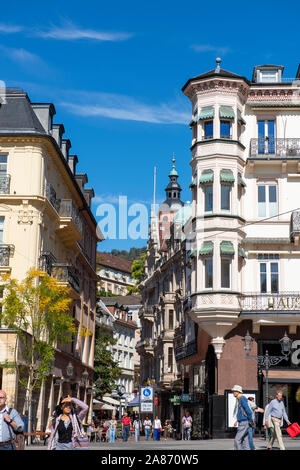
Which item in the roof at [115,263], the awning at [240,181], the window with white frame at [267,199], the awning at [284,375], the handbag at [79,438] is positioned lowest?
the handbag at [79,438]

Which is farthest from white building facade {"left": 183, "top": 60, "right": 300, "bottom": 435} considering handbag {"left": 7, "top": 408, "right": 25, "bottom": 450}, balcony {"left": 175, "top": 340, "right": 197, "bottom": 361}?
handbag {"left": 7, "top": 408, "right": 25, "bottom": 450}

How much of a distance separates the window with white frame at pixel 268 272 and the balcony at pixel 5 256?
41.4 feet

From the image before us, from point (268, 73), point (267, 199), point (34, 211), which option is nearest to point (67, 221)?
point (34, 211)

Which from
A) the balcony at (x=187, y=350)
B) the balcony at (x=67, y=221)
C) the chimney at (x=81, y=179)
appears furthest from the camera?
the chimney at (x=81, y=179)

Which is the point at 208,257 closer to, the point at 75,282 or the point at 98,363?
the point at 75,282

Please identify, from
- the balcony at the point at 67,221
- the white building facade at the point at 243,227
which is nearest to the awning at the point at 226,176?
the white building facade at the point at 243,227

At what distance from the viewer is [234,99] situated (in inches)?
1439

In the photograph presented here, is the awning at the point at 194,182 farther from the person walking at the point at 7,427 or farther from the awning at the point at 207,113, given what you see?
the person walking at the point at 7,427

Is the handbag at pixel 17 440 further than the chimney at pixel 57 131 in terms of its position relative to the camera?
No

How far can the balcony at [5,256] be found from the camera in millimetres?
37219

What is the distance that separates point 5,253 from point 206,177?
10935mm

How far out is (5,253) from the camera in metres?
37.4

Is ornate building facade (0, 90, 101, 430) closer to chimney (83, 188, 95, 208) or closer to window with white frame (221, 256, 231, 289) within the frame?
window with white frame (221, 256, 231, 289)

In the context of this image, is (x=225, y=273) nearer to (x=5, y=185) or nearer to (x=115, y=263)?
(x=5, y=185)
